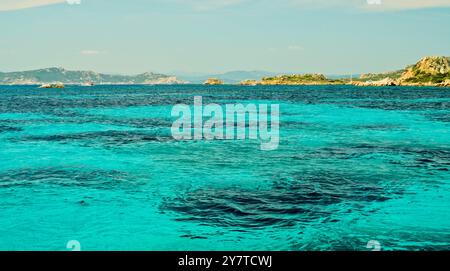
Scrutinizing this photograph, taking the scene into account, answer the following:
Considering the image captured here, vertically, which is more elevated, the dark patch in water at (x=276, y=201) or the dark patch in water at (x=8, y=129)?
the dark patch in water at (x=8, y=129)

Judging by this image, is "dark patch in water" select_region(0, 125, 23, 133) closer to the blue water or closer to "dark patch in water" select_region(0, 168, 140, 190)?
the blue water

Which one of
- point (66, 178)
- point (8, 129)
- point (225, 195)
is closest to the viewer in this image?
point (225, 195)

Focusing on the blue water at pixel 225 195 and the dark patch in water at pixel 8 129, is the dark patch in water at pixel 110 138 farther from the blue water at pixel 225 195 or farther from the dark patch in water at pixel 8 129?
the dark patch in water at pixel 8 129

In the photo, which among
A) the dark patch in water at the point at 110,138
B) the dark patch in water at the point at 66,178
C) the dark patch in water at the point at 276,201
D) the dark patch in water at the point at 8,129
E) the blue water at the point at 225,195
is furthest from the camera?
the dark patch in water at the point at 8,129

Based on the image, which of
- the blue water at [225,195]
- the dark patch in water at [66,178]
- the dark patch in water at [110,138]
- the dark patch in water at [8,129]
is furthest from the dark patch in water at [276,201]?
the dark patch in water at [8,129]

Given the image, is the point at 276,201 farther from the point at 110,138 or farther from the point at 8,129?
the point at 8,129

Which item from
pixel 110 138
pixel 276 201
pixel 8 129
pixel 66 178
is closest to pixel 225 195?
pixel 276 201

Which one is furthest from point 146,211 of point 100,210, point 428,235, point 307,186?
point 428,235

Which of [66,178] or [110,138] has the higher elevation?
[110,138]

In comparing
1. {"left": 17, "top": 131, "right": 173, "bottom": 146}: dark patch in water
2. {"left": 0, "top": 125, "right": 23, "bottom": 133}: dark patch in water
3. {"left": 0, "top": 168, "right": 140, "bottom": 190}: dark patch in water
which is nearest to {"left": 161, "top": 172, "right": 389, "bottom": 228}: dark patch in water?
{"left": 0, "top": 168, "right": 140, "bottom": 190}: dark patch in water

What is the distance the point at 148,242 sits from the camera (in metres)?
16.0
